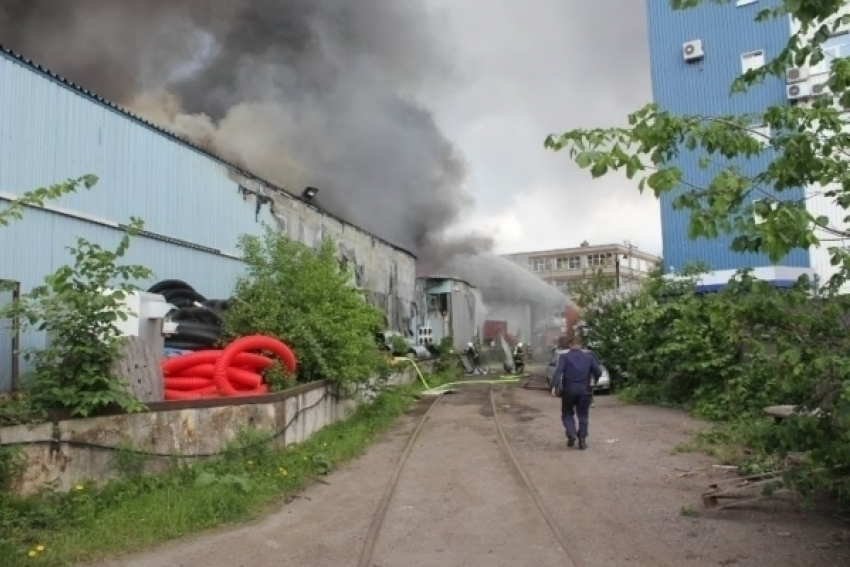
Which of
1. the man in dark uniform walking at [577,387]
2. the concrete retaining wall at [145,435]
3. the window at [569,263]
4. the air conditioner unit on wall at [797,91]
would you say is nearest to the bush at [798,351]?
the man in dark uniform walking at [577,387]

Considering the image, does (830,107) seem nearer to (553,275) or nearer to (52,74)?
(52,74)

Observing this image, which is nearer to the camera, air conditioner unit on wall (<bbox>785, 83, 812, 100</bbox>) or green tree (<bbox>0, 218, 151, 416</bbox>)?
green tree (<bbox>0, 218, 151, 416</bbox>)

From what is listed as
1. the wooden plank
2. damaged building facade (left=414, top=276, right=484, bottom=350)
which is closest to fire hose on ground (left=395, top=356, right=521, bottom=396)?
damaged building facade (left=414, top=276, right=484, bottom=350)

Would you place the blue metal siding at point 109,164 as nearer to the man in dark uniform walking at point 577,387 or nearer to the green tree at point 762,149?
the man in dark uniform walking at point 577,387

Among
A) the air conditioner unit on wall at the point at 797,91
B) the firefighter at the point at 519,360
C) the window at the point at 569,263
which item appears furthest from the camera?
the window at the point at 569,263

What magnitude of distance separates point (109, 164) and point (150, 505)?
20.7ft

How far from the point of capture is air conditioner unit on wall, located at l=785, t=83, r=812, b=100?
62.7 ft

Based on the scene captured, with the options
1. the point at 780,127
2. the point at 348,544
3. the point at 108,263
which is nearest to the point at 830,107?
the point at 780,127

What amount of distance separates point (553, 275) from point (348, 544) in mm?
83960

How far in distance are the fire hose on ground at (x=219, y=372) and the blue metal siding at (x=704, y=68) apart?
15078 mm

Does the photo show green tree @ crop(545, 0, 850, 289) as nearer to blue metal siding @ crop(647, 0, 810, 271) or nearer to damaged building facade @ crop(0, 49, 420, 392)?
damaged building facade @ crop(0, 49, 420, 392)

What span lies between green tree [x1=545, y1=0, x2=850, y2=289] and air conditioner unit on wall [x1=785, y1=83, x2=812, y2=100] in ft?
54.4

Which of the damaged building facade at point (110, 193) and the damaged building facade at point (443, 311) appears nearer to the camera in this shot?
the damaged building facade at point (110, 193)

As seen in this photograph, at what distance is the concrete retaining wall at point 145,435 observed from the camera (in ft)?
22.5
